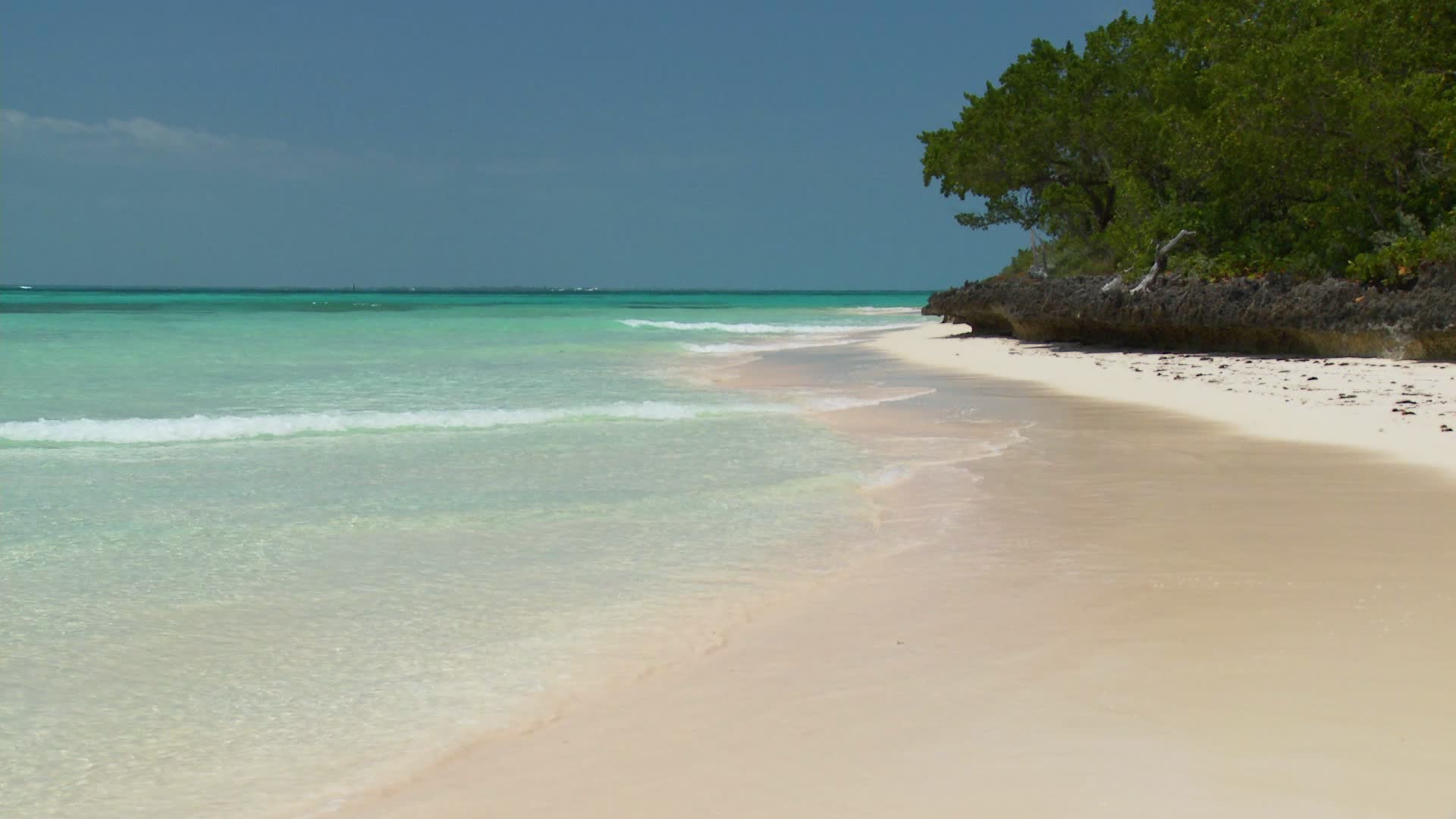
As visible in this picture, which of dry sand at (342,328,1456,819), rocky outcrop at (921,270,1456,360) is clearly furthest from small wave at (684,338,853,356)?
dry sand at (342,328,1456,819)

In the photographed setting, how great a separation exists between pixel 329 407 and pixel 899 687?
10405 mm

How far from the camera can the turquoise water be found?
3.09m

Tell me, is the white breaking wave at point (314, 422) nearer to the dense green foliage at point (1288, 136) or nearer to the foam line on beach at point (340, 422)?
the foam line on beach at point (340, 422)

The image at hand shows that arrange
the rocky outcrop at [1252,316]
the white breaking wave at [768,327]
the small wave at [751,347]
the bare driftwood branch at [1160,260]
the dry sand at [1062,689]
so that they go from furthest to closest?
the white breaking wave at [768,327] → the small wave at [751,347] → the bare driftwood branch at [1160,260] → the rocky outcrop at [1252,316] → the dry sand at [1062,689]

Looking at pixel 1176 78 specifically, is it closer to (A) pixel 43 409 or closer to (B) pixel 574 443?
(B) pixel 574 443

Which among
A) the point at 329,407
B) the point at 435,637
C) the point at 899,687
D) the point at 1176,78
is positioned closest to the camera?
the point at 899,687

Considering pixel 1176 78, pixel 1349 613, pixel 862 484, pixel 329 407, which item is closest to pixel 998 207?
pixel 1176 78

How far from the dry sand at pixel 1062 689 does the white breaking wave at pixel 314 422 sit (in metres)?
5.55

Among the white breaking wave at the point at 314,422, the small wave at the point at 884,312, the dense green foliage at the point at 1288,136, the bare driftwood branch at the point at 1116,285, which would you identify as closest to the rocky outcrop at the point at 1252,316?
the bare driftwood branch at the point at 1116,285

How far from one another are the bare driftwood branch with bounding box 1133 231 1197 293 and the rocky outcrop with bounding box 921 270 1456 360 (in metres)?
0.26

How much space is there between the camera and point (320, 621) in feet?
13.9

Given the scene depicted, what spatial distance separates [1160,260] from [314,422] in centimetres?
1808

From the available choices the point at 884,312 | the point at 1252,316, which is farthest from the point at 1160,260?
the point at 884,312

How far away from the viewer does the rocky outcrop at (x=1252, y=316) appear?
51.5ft
